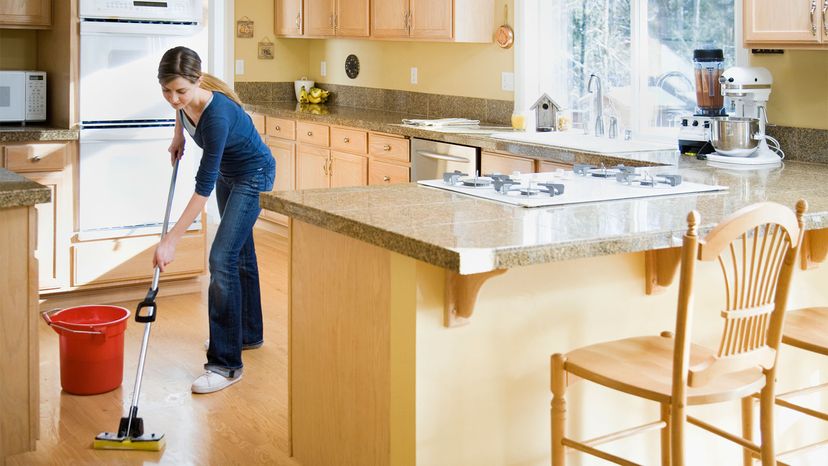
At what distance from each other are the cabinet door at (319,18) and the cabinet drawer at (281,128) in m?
0.67

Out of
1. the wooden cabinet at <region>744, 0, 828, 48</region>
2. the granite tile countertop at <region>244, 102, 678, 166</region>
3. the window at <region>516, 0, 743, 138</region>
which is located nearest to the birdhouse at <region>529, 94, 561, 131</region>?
the window at <region>516, 0, 743, 138</region>

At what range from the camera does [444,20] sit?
5574mm

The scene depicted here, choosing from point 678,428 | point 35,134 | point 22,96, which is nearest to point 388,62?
point 22,96

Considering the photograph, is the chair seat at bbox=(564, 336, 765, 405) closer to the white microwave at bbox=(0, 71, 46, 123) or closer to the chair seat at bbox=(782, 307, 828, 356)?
the chair seat at bbox=(782, 307, 828, 356)

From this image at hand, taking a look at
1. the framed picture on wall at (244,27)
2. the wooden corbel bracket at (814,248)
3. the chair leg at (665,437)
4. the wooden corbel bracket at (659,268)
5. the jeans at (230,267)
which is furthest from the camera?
the framed picture on wall at (244,27)

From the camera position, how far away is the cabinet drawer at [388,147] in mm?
5473

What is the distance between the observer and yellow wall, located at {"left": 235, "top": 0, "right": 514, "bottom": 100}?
575 centimetres

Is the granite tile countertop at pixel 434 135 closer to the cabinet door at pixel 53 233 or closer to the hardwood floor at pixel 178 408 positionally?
the hardwood floor at pixel 178 408

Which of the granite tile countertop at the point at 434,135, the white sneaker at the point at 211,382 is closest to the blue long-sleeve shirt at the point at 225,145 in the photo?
the white sneaker at the point at 211,382

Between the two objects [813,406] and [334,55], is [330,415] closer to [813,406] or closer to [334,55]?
[813,406]

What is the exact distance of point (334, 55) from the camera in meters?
7.32

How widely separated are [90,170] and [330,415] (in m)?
2.63

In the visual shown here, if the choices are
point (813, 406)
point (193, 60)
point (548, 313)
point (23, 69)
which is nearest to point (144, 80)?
point (23, 69)

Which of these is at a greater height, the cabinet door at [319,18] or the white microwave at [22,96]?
the cabinet door at [319,18]
